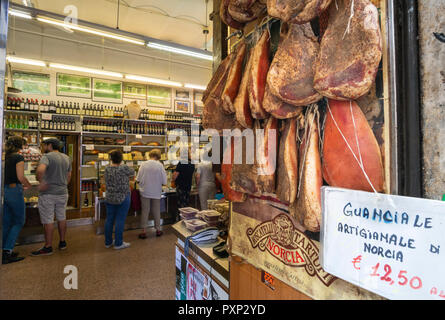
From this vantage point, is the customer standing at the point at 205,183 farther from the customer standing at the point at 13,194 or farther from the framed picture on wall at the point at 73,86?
the framed picture on wall at the point at 73,86

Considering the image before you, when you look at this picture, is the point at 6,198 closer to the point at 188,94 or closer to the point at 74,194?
the point at 74,194

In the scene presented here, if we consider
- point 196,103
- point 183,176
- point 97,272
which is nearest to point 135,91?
point 196,103

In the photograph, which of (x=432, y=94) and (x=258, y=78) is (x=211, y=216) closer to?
(x=258, y=78)

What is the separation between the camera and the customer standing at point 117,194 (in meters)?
4.64

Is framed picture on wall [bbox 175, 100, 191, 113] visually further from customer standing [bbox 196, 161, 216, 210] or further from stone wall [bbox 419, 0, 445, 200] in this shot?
stone wall [bbox 419, 0, 445, 200]

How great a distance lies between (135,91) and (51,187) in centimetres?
478

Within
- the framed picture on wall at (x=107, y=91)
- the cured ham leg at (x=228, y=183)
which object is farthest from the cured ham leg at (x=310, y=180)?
the framed picture on wall at (x=107, y=91)

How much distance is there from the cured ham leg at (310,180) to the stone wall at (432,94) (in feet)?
0.95

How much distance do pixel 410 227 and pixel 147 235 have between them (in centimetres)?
566

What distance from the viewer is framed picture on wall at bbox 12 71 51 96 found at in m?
6.59

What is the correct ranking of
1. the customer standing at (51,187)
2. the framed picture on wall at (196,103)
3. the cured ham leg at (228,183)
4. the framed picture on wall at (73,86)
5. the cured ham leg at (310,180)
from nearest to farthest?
1. the cured ham leg at (310,180)
2. the cured ham leg at (228,183)
3. the customer standing at (51,187)
4. the framed picture on wall at (73,86)
5. the framed picture on wall at (196,103)

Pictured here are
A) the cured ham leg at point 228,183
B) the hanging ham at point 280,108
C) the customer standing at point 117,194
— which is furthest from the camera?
the customer standing at point 117,194

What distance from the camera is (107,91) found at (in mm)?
7809

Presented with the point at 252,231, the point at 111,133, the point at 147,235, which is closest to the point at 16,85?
the point at 111,133
